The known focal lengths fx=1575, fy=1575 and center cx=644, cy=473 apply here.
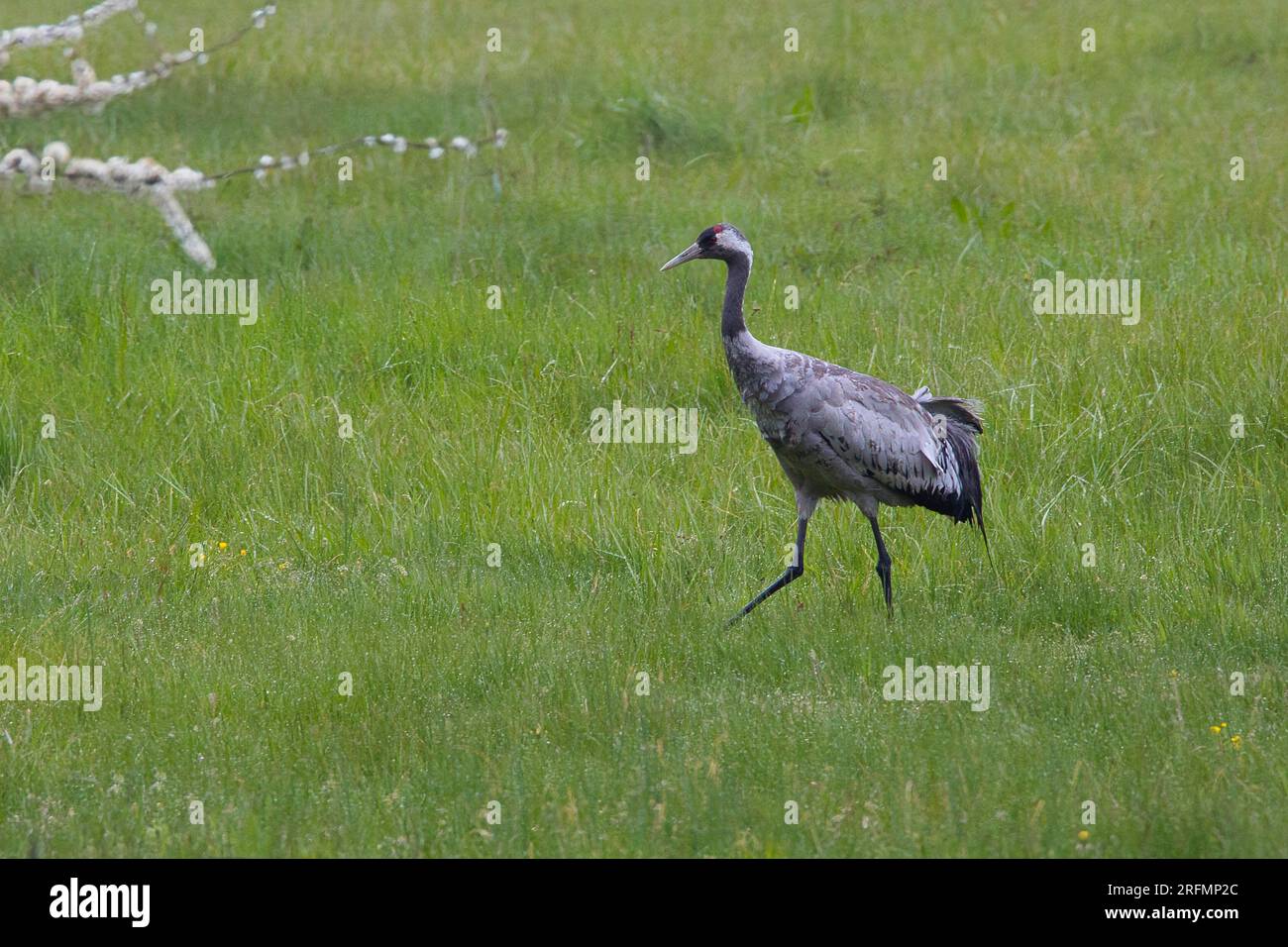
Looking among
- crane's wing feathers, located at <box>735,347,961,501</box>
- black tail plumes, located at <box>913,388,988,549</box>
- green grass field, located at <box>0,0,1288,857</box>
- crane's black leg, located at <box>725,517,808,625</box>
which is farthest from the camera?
black tail plumes, located at <box>913,388,988,549</box>

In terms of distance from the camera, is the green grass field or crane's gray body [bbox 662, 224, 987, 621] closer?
the green grass field

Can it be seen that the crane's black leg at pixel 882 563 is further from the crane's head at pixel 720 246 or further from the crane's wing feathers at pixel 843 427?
the crane's head at pixel 720 246

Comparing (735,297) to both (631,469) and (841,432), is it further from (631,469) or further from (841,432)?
(631,469)

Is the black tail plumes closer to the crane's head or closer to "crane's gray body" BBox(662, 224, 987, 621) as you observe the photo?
"crane's gray body" BBox(662, 224, 987, 621)

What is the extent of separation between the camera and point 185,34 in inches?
560

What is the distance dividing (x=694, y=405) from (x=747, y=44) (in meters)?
6.99

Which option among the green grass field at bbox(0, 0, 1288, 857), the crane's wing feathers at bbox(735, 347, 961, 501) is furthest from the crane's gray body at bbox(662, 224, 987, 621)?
the green grass field at bbox(0, 0, 1288, 857)

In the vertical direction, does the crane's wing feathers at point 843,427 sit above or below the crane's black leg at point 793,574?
above

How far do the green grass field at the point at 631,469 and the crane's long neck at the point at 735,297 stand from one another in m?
1.01

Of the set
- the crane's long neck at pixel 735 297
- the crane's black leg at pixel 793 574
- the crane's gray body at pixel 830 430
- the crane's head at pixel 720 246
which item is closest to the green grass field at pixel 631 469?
the crane's black leg at pixel 793 574

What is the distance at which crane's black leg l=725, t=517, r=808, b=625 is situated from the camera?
254 inches

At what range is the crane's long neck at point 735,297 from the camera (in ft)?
21.6

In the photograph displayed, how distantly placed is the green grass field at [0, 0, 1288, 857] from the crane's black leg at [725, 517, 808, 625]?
7 centimetres

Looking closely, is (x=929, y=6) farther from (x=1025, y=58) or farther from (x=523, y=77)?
(x=523, y=77)
